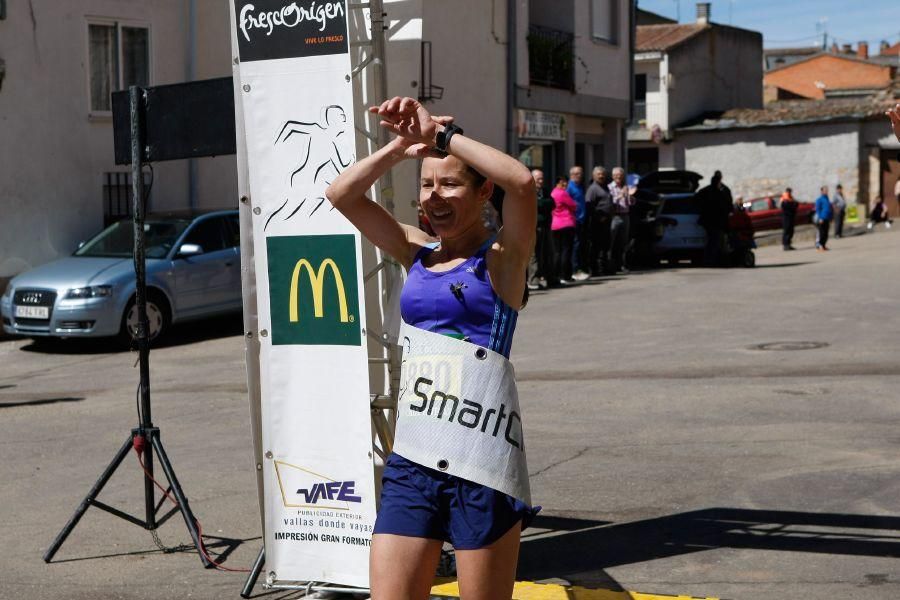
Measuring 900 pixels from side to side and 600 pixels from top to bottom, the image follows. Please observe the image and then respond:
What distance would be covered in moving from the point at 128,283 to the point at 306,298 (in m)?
11.1

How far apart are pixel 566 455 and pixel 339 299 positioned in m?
3.63

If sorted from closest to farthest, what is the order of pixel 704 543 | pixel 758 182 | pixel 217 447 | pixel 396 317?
pixel 396 317 < pixel 704 543 < pixel 217 447 < pixel 758 182

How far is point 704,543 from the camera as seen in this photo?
6781mm

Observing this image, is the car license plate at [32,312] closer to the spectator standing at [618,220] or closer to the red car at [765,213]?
the spectator standing at [618,220]

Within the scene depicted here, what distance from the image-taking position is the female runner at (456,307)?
13.0ft

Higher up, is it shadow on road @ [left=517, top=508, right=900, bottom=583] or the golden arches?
the golden arches

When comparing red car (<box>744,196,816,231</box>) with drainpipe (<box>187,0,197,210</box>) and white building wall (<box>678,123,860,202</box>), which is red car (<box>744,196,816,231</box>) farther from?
drainpipe (<box>187,0,197,210</box>)

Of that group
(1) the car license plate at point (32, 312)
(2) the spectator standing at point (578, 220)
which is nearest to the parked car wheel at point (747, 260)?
(2) the spectator standing at point (578, 220)

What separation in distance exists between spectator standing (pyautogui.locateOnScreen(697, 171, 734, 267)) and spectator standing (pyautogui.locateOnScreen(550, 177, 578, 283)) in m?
4.38

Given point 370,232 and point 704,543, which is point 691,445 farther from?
point 370,232

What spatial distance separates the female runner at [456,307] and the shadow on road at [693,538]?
2326 mm

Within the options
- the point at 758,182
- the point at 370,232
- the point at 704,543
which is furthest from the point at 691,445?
the point at 758,182

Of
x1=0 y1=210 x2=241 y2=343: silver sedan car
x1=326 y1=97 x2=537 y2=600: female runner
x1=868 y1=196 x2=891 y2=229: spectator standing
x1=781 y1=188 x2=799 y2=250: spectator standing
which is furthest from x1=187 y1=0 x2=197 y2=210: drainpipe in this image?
x1=868 y1=196 x2=891 y2=229: spectator standing

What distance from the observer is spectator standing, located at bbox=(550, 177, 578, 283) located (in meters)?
22.7
